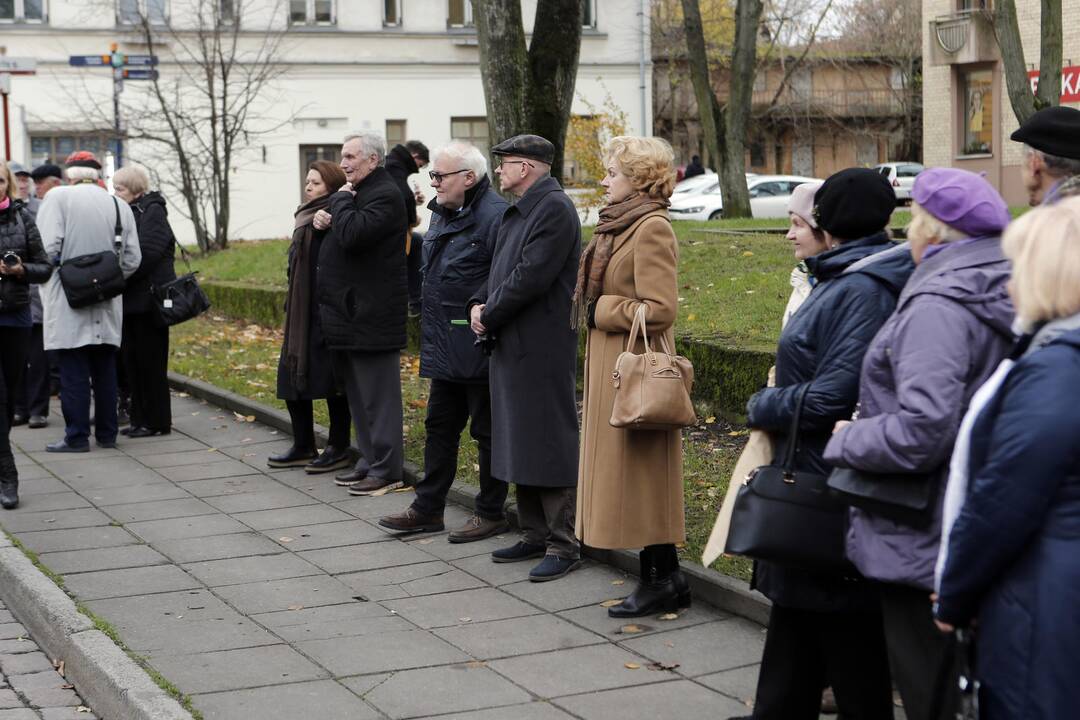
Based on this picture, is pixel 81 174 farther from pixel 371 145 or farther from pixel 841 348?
pixel 841 348

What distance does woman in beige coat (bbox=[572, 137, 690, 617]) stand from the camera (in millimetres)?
5984

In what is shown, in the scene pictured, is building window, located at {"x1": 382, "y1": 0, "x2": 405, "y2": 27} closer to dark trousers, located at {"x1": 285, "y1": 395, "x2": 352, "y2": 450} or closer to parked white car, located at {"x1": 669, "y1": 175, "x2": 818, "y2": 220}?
parked white car, located at {"x1": 669, "y1": 175, "x2": 818, "y2": 220}

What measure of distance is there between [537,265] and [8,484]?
3977 millimetres

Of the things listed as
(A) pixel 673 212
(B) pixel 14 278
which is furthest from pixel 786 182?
(B) pixel 14 278

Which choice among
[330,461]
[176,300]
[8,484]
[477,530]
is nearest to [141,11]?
[176,300]

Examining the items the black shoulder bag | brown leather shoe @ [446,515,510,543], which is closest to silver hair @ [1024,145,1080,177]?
brown leather shoe @ [446,515,510,543]

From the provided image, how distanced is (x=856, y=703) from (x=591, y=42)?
38024 mm

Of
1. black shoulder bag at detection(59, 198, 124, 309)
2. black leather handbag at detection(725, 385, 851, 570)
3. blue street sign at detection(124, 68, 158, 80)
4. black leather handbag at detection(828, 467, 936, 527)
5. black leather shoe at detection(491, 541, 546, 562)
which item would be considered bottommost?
black leather shoe at detection(491, 541, 546, 562)

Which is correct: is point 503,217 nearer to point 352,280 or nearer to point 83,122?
point 352,280

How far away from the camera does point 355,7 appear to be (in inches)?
1524

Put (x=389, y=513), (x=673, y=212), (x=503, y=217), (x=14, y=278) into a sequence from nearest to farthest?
1. (x=503, y=217)
2. (x=389, y=513)
3. (x=14, y=278)
4. (x=673, y=212)

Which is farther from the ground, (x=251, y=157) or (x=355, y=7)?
(x=355, y=7)

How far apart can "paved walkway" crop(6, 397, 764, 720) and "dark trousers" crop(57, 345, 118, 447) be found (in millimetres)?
1117

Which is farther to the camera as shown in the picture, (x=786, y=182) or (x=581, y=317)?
(x=786, y=182)
